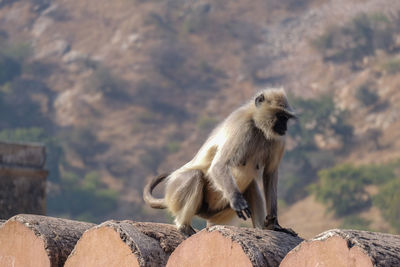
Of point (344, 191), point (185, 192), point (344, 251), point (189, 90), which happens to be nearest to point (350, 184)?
point (344, 191)

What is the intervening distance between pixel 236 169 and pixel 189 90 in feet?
128

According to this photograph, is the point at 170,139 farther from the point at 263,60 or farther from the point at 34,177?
the point at 34,177

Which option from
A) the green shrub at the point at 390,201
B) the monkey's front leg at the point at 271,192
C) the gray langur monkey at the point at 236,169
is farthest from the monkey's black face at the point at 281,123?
the green shrub at the point at 390,201

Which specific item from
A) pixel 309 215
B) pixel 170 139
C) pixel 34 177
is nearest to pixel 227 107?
pixel 170 139

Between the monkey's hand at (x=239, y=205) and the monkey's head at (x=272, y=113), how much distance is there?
1.90 ft

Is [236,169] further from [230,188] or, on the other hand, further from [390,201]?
[390,201]

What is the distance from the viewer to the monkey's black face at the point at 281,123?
4453 millimetres

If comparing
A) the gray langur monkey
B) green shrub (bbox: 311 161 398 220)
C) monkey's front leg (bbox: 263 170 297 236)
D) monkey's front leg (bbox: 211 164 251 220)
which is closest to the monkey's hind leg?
the gray langur monkey

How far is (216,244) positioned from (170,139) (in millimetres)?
37763

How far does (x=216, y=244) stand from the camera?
2.59 metres

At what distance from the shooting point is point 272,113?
14.7ft

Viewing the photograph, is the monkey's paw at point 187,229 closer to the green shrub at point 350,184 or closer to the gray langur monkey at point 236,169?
the gray langur monkey at point 236,169

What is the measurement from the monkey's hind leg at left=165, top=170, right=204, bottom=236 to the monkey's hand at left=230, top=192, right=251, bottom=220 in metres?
0.24

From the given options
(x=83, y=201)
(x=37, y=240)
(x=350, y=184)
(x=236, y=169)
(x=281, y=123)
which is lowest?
(x=83, y=201)
